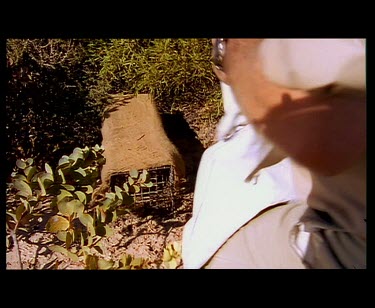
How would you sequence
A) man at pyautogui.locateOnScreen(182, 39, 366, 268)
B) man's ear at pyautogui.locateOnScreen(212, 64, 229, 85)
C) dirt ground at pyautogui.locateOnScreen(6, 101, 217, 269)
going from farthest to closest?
dirt ground at pyautogui.locateOnScreen(6, 101, 217, 269)
man's ear at pyautogui.locateOnScreen(212, 64, 229, 85)
man at pyautogui.locateOnScreen(182, 39, 366, 268)

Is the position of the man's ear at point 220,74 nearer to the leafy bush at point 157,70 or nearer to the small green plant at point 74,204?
the leafy bush at point 157,70

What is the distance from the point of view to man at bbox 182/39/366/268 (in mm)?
1498

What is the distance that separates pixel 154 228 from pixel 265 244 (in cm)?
46

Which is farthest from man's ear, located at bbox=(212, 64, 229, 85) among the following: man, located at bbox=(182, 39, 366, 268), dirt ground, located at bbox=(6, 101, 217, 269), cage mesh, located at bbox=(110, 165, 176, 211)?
cage mesh, located at bbox=(110, 165, 176, 211)

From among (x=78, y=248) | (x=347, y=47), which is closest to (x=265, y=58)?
(x=347, y=47)

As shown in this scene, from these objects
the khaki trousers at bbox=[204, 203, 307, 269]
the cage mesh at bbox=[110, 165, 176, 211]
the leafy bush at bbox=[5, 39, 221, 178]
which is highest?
the leafy bush at bbox=[5, 39, 221, 178]

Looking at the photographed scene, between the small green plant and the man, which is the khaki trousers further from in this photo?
the small green plant

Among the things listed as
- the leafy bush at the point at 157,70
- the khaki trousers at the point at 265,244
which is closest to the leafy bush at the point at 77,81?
the leafy bush at the point at 157,70

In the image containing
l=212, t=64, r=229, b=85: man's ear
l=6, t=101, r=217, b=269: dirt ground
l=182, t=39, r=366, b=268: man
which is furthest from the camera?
l=6, t=101, r=217, b=269: dirt ground

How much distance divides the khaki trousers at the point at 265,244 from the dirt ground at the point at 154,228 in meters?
0.21

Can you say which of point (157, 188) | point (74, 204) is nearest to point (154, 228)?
point (157, 188)

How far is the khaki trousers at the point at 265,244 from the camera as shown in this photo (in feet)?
5.16

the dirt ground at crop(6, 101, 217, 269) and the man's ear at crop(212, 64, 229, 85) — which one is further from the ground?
the man's ear at crop(212, 64, 229, 85)
